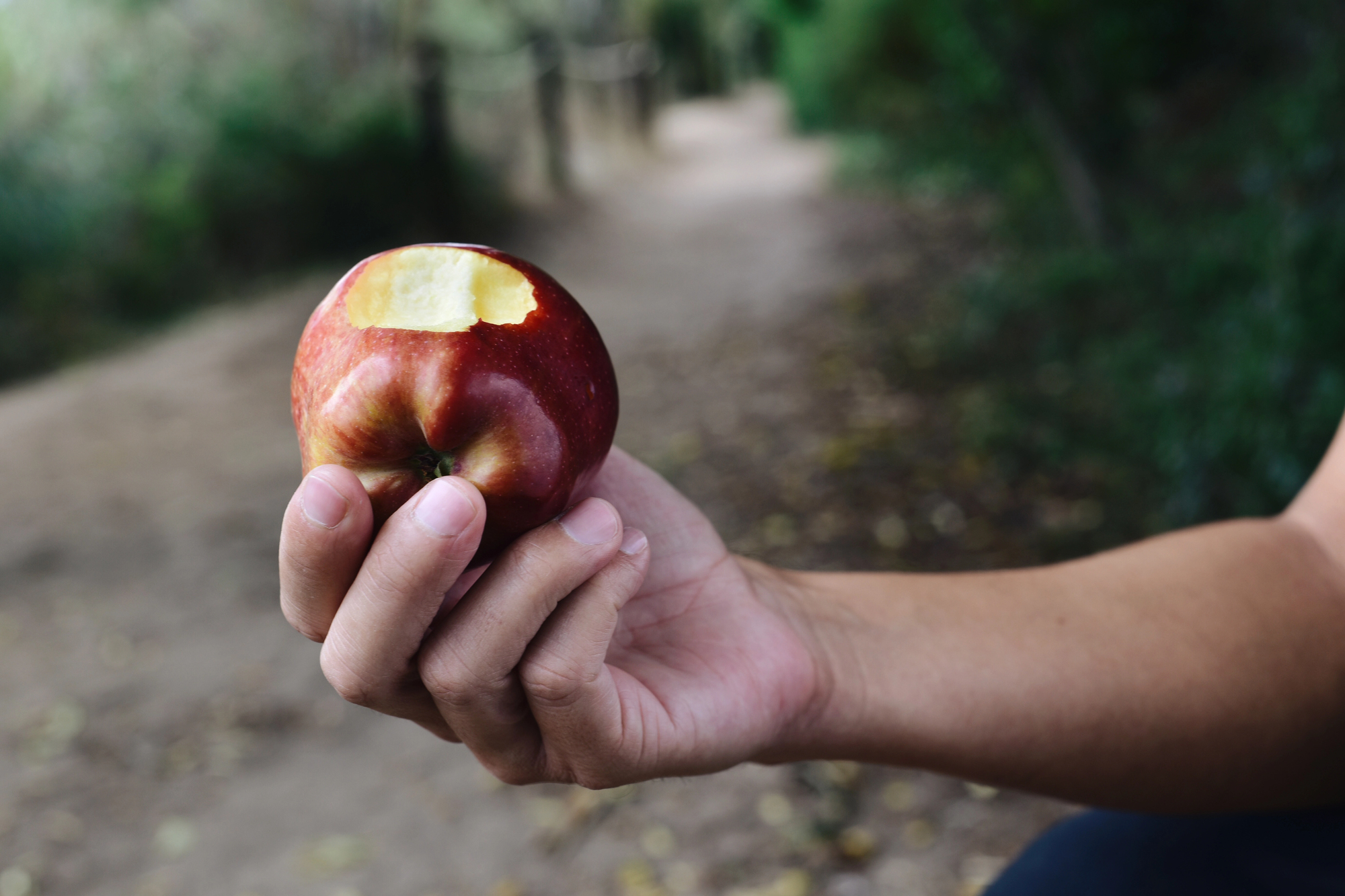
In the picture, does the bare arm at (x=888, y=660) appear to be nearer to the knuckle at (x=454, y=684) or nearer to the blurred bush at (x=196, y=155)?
the knuckle at (x=454, y=684)

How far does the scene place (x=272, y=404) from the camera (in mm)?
6242

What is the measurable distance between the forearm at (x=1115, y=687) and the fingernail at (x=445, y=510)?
1.66ft

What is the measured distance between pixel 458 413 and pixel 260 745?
2.64 metres

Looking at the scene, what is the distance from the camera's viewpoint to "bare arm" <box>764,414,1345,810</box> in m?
1.18

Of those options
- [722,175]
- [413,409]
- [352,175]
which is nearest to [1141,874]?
[413,409]

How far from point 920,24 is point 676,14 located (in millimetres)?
19694

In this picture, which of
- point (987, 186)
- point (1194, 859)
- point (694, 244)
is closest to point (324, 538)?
point (1194, 859)

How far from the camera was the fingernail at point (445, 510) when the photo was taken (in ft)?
2.79

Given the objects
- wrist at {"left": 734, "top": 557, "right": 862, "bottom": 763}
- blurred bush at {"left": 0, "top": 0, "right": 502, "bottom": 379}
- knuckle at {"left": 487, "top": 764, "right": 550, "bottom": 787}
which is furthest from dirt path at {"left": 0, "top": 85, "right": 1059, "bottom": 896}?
blurred bush at {"left": 0, "top": 0, "right": 502, "bottom": 379}

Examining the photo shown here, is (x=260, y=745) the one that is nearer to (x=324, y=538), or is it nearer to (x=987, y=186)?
(x=324, y=538)

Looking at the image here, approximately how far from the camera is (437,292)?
104cm

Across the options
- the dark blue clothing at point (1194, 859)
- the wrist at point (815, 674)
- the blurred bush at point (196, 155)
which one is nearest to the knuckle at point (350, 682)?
the wrist at point (815, 674)

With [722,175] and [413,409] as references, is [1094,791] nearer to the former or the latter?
[413,409]

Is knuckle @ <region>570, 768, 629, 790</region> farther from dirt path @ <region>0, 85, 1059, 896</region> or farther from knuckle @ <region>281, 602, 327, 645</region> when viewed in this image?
dirt path @ <region>0, 85, 1059, 896</region>
